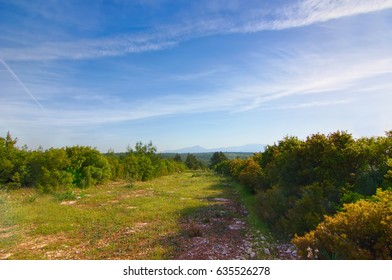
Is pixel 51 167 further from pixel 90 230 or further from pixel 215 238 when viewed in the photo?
pixel 215 238

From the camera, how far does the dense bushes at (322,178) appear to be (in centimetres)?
722

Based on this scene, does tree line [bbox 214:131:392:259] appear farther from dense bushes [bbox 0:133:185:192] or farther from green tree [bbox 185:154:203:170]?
green tree [bbox 185:154:203:170]

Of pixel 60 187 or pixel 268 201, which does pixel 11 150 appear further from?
pixel 268 201

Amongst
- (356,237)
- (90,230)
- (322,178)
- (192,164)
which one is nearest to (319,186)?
(322,178)

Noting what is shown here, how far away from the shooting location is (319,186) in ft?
27.1

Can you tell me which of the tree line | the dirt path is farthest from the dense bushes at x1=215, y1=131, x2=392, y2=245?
the dirt path

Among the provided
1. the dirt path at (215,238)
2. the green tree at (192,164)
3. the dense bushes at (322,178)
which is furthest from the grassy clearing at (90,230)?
the green tree at (192,164)

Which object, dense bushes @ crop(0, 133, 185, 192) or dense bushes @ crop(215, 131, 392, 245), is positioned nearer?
dense bushes @ crop(215, 131, 392, 245)

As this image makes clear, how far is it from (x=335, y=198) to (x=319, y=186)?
63 centimetres

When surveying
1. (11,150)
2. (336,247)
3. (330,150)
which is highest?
(11,150)

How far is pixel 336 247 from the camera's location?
4223mm

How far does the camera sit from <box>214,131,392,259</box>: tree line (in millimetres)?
4160
